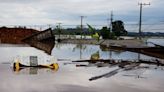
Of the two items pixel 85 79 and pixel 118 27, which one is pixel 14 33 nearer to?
pixel 118 27

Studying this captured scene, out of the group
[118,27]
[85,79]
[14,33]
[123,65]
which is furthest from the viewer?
[14,33]

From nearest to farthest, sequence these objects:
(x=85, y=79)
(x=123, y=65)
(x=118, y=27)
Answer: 1. (x=85, y=79)
2. (x=123, y=65)
3. (x=118, y=27)

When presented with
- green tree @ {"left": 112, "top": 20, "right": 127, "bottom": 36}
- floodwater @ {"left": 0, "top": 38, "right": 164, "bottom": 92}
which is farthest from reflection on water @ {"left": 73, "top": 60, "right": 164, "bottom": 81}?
green tree @ {"left": 112, "top": 20, "right": 127, "bottom": 36}

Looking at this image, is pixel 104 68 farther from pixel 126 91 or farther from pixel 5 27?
pixel 5 27

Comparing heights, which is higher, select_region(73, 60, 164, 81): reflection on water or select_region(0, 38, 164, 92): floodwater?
select_region(0, 38, 164, 92): floodwater

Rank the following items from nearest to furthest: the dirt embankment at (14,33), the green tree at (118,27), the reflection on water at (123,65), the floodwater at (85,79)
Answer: the floodwater at (85,79)
the reflection on water at (123,65)
the dirt embankment at (14,33)
the green tree at (118,27)

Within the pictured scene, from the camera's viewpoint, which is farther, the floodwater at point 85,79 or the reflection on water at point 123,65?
the reflection on water at point 123,65

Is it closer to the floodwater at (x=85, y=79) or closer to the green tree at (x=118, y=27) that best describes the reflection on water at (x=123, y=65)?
the floodwater at (x=85, y=79)

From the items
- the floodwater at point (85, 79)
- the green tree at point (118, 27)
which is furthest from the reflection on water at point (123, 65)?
the green tree at point (118, 27)

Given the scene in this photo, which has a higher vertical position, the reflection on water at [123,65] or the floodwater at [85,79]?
the floodwater at [85,79]

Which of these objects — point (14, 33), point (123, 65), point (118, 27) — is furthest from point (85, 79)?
point (14, 33)

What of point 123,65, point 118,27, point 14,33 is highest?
point 118,27

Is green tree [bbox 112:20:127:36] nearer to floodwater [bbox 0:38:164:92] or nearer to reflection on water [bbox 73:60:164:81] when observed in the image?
reflection on water [bbox 73:60:164:81]

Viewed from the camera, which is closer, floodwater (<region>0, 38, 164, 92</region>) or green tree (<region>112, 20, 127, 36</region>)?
floodwater (<region>0, 38, 164, 92</region>)
